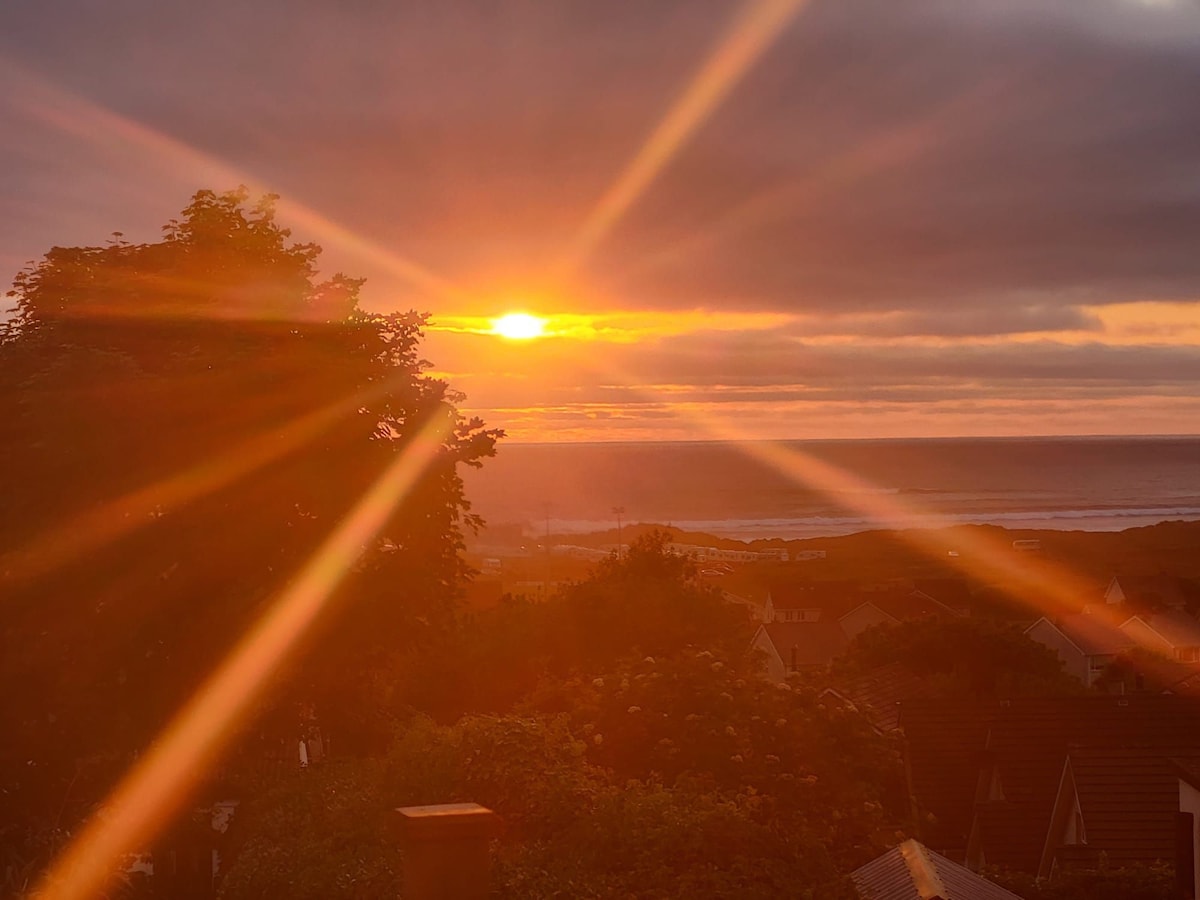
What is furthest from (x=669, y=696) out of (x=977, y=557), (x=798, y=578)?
(x=977, y=557)

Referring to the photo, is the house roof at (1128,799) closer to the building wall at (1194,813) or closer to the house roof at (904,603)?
the building wall at (1194,813)

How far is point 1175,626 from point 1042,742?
42.1 meters

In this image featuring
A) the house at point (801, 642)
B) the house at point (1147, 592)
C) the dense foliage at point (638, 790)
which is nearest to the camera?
the dense foliage at point (638, 790)

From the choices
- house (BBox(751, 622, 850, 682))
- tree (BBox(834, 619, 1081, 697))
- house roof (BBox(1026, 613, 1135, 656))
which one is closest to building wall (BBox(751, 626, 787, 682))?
house (BBox(751, 622, 850, 682))

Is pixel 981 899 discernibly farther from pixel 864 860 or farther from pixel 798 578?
pixel 798 578

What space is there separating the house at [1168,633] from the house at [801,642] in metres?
13.5

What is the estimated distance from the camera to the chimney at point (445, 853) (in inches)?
277

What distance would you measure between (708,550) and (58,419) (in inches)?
4683

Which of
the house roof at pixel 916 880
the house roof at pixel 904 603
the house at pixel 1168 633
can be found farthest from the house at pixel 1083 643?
the house roof at pixel 916 880

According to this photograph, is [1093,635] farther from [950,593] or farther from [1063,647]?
[950,593]

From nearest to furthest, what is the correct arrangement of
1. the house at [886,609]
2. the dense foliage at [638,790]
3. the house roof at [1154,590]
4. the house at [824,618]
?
1. the dense foliage at [638,790]
2. the house at [824,618]
3. the house at [886,609]
4. the house roof at [1154,590]

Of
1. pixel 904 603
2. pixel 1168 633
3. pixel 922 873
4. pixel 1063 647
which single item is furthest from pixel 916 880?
pixel 904 603

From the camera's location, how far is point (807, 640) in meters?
68.2

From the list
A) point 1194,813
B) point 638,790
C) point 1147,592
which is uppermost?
point 638,790
